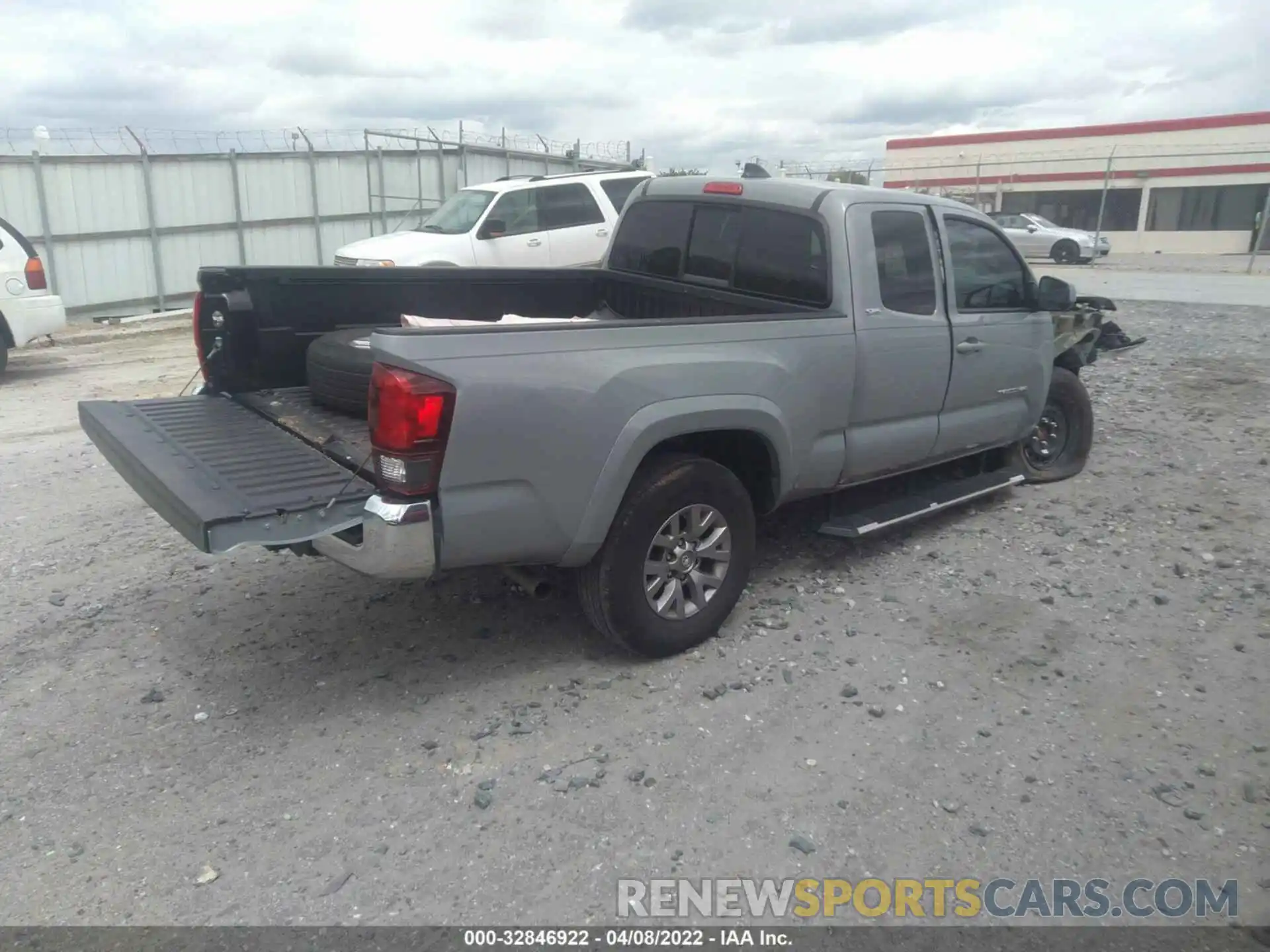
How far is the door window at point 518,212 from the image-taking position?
42.9ft

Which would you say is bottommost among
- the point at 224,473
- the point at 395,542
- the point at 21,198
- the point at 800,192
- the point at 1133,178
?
the point at 395,542

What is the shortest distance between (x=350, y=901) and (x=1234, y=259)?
108 feet

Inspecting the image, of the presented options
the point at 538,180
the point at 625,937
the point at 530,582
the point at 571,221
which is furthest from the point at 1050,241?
the point at 625,937


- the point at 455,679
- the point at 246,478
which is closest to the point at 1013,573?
the point at 455,679

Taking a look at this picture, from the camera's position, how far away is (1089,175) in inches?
1342

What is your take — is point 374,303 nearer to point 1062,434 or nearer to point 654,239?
point 654,239

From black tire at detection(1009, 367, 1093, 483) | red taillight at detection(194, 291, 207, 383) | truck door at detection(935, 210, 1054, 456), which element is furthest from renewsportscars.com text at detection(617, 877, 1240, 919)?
black tire at detection(1009, 367, 1093, 483)

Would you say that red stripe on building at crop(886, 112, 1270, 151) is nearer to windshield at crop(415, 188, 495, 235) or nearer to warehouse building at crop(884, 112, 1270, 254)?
warehouse building at crop(884, 112, 1270, 254)

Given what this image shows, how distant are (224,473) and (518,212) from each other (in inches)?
404

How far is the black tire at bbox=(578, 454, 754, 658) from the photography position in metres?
3.84

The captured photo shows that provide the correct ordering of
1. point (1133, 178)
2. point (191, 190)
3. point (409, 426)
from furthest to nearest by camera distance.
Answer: point (1133, 178) → point (191, 190) → point (409, 426)

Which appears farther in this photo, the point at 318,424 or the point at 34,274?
the point at 34,274

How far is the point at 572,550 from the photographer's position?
3.73 m

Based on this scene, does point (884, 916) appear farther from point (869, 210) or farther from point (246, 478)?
point (869, 210)
